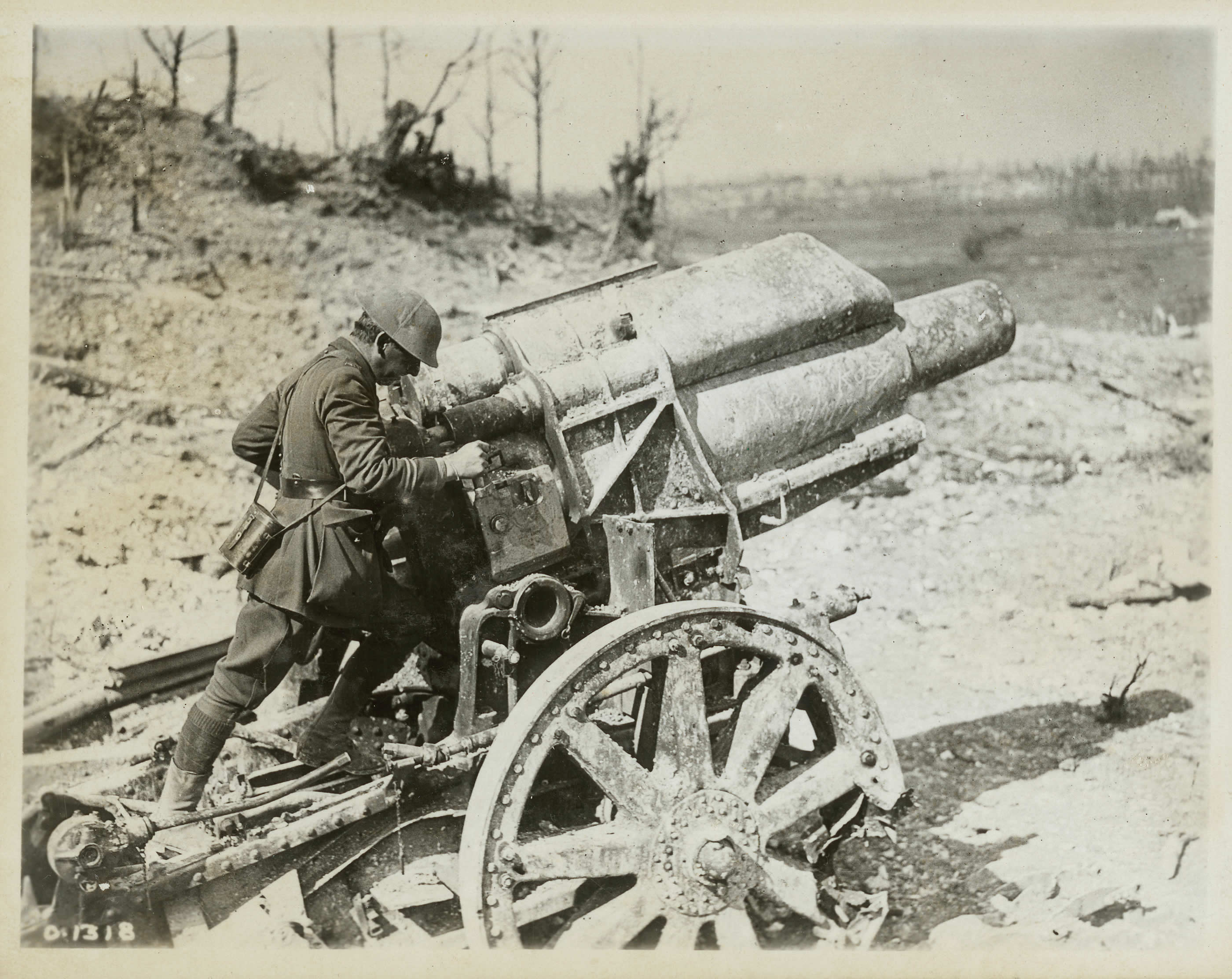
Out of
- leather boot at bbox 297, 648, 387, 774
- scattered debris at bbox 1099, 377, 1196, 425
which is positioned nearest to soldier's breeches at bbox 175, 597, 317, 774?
leather boot at bbox 297, 648, 387, 774

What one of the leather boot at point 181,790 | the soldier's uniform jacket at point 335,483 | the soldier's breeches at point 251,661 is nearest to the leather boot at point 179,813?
the leather boot at point 181,790

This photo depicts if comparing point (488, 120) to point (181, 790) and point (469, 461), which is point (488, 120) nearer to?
point (469, 461)

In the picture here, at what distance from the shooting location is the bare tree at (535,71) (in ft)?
18.6

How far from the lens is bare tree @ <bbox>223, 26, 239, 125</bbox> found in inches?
210

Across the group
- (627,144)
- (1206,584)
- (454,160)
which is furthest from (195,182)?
(1206,584)

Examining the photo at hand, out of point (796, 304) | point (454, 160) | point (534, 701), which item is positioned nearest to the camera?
point (534, 701)

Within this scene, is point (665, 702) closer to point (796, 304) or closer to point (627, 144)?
point (796, 304)

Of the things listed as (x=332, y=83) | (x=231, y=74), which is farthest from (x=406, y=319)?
(x=332, y=83)

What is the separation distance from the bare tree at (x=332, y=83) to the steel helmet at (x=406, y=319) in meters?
1.47

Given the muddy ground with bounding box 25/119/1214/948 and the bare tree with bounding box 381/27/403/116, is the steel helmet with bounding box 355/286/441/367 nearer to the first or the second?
the muddy ground with bounding box 25/119/1214/948

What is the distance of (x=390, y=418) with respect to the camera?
4.04 m

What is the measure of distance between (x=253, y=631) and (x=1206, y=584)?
5.26 metres

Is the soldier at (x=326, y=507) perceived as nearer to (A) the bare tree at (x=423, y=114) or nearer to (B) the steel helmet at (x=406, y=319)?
(B) the steel helmet at (x=406, y=319)

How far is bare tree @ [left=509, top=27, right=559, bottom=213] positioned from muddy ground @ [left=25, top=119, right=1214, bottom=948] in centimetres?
225
